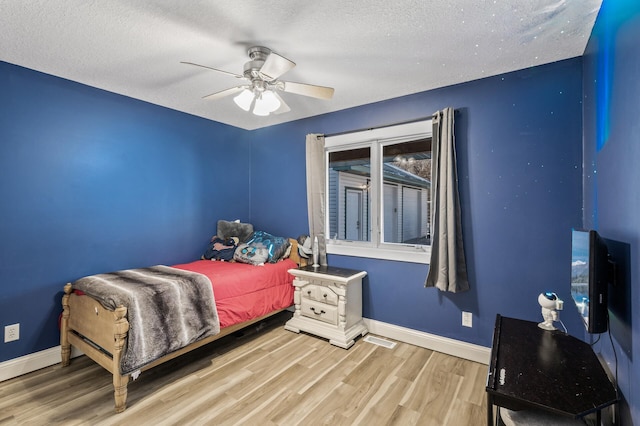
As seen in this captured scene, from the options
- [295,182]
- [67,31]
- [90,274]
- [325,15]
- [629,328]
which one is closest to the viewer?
[629,328]

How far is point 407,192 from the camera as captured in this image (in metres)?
3.39

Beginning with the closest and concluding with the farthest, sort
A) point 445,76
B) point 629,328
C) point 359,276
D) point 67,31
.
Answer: point 629,328 < point 67,31 < point 445,76 < point 359,276

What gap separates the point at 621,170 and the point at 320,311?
253 centimetres

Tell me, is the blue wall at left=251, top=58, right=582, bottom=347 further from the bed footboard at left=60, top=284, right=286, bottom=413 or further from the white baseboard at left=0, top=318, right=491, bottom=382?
the bed footboard at left=60, top=284, right=286, bottom=413

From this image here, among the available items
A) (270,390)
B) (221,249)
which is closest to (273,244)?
(221,249)

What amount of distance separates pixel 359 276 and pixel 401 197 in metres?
1.00

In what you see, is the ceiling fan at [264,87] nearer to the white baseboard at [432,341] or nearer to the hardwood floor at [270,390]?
the hardwood floor at [270,390]

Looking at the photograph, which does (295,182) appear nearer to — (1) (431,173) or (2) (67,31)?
(1) (431,173)

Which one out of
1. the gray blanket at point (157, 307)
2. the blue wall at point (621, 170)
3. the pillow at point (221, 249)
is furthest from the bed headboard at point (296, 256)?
the blue wall at point (621, 170)

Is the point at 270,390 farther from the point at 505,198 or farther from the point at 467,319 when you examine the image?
the point at 505,198

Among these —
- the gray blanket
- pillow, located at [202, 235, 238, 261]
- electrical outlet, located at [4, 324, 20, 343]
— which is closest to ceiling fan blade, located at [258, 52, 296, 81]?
the gray blanket

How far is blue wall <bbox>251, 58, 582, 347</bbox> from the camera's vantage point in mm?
2310

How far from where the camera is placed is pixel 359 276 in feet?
10.4

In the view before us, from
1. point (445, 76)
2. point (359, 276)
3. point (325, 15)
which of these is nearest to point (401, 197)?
point (359, 276)
